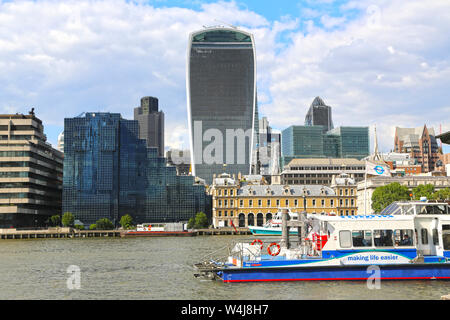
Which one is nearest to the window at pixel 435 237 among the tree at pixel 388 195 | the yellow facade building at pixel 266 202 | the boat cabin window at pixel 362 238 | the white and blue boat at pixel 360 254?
the white and blue boat at pixel 360 254

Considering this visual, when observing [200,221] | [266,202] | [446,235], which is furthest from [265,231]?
[446,235]

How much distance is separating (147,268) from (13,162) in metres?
108

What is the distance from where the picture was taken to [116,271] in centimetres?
4525

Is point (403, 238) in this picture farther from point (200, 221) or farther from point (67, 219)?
point (67, 219)

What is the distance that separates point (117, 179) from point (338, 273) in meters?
146

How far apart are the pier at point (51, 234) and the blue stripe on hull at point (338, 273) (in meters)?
106

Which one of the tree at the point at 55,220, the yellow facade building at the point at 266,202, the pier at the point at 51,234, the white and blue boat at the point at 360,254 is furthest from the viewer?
the yellow facade building at the point at 266,202

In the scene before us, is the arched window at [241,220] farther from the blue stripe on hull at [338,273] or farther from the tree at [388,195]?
the blue stripe on hull at [338,273]

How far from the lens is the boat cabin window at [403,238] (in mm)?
35906

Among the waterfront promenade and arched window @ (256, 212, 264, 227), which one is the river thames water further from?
arched window @ (256, 212, 264, 227)

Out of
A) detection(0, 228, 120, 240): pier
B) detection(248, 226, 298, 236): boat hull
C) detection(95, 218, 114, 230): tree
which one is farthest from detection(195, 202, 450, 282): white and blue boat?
detection(95, 218, 114, 230): tree
